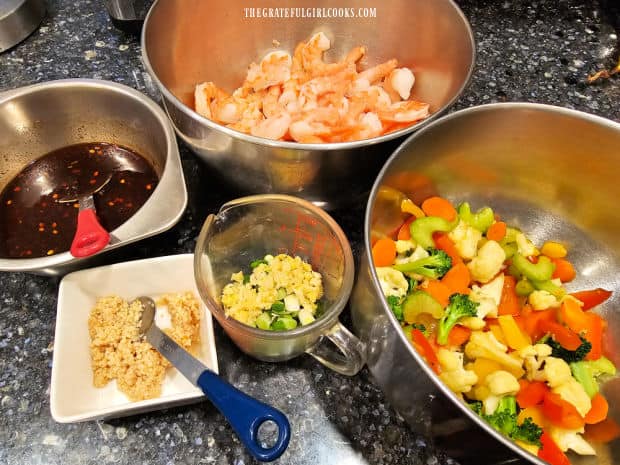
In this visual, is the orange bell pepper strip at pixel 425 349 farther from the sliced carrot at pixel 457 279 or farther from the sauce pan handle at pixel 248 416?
the sauce pan handle at pixel 248 416

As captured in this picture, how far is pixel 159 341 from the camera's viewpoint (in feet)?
2.74

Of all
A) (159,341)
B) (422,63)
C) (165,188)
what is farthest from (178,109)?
(422,63)

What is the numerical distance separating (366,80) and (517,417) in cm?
83

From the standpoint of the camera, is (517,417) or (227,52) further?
(227,52)

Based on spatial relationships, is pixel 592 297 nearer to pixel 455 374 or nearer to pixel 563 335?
pixel 563 335

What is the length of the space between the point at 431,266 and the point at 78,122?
0.89m

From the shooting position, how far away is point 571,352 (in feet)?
2.80

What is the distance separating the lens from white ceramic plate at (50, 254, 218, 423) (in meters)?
0.77

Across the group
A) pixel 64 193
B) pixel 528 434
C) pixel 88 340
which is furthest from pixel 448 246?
pixel 64 193

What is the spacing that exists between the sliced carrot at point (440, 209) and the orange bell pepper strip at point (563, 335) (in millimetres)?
274

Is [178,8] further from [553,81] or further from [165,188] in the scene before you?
[553,81]

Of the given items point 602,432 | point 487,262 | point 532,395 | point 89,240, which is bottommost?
point 602,432

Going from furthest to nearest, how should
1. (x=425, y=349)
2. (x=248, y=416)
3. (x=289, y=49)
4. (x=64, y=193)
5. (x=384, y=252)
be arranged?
(x=289, y=49), (x=64, y=193), (x=384, y=252), (x=425, y=349), (x=248, y=416)

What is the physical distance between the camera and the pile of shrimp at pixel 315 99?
1.05 meters
